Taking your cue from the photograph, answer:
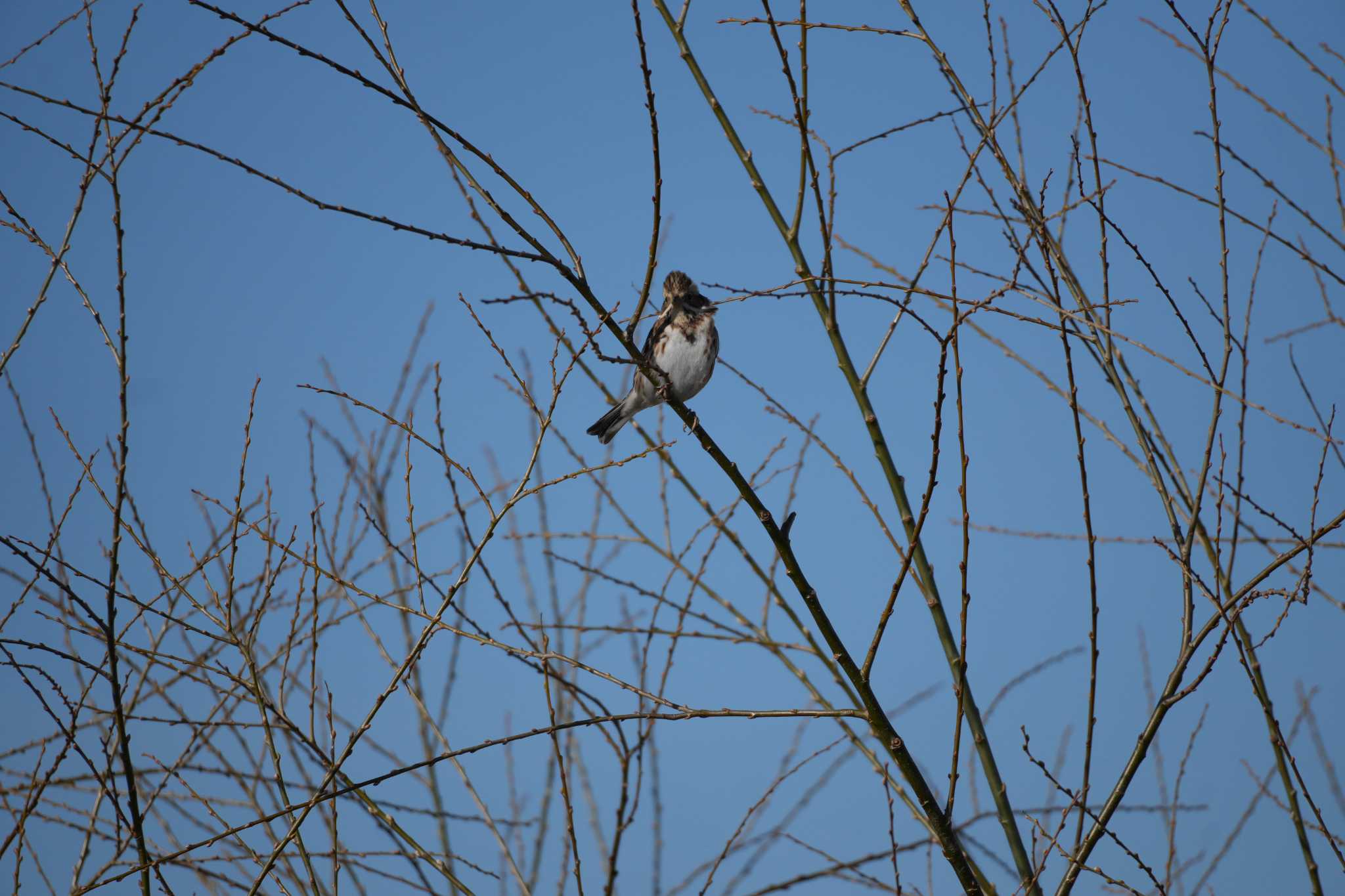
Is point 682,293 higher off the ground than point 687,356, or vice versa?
point 682,293

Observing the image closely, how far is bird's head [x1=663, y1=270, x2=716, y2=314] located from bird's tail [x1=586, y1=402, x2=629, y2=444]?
0.59 meters

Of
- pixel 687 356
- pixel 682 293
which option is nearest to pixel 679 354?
pixel 687 356

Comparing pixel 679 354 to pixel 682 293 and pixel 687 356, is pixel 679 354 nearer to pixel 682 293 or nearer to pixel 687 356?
pixel 687 356

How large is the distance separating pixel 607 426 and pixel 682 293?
2.44 ft

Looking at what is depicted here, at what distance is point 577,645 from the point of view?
13.7 feet

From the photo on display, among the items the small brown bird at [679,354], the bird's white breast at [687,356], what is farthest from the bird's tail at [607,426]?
the bird's white breast at [687,356]

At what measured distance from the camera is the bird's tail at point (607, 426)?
5105 mm

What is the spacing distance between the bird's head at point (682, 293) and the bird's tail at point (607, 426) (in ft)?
1.94

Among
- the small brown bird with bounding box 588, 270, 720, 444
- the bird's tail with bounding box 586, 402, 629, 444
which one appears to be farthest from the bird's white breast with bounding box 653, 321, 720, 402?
the bird's tail with bounding box 586, 402, 629, 444

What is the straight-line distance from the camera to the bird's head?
5133 mm

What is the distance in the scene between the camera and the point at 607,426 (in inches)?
205

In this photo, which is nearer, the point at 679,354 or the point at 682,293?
the point at 679,354

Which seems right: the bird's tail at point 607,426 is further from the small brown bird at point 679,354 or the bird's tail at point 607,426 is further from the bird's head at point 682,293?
the bird's head at point 682,293

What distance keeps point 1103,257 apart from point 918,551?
957mm
